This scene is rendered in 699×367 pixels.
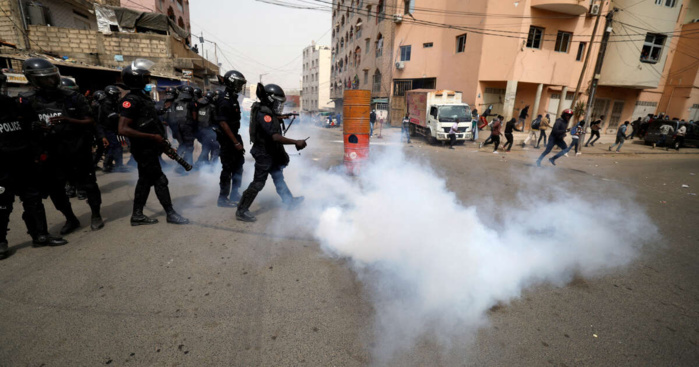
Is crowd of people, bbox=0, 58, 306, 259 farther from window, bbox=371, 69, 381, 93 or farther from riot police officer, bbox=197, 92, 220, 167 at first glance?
window, bbox=371, 69, 381, 93

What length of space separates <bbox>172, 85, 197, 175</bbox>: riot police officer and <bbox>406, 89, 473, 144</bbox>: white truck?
965 centimetres

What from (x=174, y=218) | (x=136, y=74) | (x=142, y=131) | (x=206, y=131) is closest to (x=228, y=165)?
(x=174, y=218)

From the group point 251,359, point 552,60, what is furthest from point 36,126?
point 552,60

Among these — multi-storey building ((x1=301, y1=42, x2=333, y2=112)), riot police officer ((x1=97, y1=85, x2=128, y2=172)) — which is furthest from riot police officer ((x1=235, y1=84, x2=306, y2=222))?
multi-storey building ((x1=301, y1=42, x2=333, y2=112))

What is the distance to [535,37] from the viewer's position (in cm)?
1703

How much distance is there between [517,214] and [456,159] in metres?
5.33

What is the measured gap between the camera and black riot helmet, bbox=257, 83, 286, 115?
3.51 meters

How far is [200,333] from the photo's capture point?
6.25 feet

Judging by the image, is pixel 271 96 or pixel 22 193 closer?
pixel 22 193

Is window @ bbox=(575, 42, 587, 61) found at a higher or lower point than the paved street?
higher

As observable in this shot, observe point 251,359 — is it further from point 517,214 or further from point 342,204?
point 517,214

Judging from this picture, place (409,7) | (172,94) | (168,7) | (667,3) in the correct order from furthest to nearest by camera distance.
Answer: (168,7) → (409,7) → (667,3) → (172,94)

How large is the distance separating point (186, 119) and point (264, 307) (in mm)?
5055

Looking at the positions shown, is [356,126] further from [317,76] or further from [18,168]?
[317,76]
